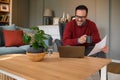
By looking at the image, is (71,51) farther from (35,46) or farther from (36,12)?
(36,12)

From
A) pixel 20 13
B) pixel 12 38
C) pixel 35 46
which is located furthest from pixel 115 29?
pixel 20 13

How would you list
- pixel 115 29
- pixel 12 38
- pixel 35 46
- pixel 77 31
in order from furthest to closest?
pixel 115 29, pixel 12 38, pixel 77 31, pixel 35 46

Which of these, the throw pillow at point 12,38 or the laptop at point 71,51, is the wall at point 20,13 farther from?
the laptop at point 71,51

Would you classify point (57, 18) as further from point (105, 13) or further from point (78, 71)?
point (78, 71)

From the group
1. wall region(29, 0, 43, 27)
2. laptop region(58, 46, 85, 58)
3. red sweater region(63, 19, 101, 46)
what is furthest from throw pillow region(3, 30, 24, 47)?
wall region(29, 0, 43, 27)

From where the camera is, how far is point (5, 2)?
5.04m

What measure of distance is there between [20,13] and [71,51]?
421 cm

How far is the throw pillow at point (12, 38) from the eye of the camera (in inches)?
126

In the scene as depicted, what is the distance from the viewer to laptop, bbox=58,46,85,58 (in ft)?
5.22

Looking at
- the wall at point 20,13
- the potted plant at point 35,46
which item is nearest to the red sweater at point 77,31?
the potted plant at point 35,46

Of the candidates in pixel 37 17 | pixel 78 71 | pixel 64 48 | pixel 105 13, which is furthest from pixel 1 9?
pixel 78 71

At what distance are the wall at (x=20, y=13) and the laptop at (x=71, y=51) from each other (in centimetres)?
399

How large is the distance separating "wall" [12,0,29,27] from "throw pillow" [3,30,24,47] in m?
2.04

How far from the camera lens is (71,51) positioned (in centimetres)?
161
